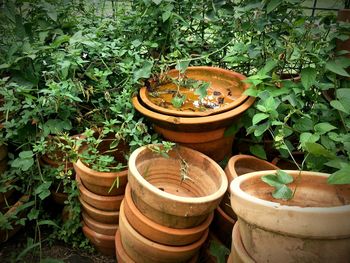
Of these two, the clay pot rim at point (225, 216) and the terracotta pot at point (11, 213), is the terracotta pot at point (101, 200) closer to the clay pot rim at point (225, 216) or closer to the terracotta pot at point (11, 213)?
the terracotta pot at point (11, 213)

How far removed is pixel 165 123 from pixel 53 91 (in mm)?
532

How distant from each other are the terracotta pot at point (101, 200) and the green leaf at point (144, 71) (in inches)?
23.5

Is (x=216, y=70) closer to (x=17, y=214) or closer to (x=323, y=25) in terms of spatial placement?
(x=323, y=25)

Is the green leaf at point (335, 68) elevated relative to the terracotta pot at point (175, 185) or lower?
elevated

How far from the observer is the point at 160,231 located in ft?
4.03

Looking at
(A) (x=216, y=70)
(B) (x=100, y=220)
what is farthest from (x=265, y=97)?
(B) (x=100, y=220)

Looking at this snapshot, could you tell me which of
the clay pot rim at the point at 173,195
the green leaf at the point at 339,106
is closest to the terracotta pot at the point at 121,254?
the clay pot rim at the point at 173,195

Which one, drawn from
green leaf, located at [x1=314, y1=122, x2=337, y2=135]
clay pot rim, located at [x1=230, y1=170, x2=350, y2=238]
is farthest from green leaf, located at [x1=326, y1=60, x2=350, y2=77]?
clay pot rim, located at [x1=230, y1=170, x2=350, y2=238]

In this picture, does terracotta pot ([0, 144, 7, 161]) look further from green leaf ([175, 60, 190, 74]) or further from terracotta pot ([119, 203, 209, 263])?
green leaf ([175, 60, 190, 74])

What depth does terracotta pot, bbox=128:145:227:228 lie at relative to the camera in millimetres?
1148

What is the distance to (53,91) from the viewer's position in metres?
1.41

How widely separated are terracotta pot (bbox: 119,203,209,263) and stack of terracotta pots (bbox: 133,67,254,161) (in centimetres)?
41

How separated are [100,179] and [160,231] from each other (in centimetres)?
38

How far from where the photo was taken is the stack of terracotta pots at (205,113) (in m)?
1.36
